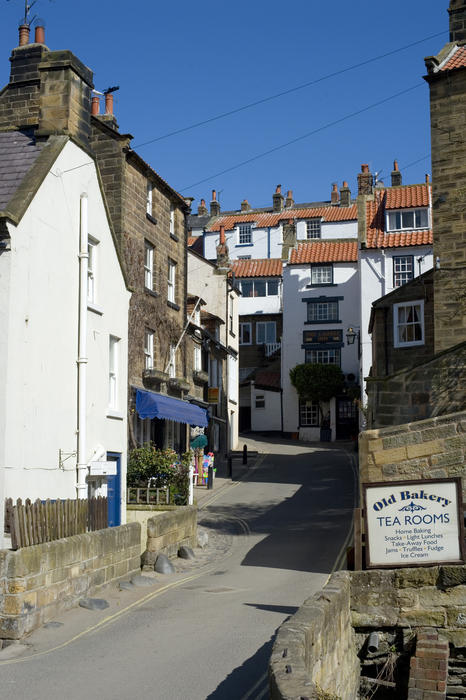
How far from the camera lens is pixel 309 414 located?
52.5 metres

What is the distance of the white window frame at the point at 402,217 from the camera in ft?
145

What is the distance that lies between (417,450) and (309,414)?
35809 millimetres

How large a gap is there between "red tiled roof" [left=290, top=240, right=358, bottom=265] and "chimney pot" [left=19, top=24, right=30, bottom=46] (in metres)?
32.2

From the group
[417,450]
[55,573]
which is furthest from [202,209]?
[55,573]

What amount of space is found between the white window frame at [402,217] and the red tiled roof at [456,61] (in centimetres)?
1947

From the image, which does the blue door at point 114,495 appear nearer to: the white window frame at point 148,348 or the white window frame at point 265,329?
the white window frame at point 148,348

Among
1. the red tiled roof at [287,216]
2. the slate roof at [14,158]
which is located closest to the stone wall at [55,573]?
the slate roof at [14,158]

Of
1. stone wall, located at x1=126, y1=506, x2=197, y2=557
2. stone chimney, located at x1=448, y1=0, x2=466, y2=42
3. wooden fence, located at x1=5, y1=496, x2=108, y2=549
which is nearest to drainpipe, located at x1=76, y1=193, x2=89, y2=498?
wooden fence, located at x1=5, y1=496, x2=108, y2=549

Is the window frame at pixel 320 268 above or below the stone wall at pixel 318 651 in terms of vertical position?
above

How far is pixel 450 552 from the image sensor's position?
12898mm

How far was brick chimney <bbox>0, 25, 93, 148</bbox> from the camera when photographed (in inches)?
701

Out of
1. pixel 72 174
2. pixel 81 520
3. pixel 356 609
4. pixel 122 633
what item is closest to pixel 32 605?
pixel 122 633

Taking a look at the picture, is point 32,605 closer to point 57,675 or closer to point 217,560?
point 57,675

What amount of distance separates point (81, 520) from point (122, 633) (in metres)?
2.80
